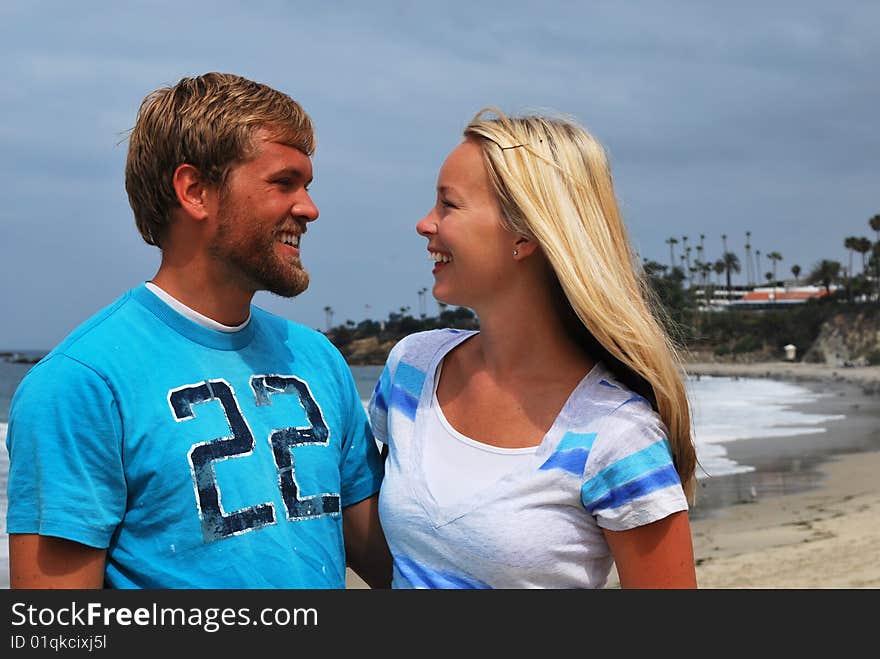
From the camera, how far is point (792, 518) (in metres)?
11.6

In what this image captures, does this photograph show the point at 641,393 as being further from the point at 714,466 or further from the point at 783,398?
the point at 783,398

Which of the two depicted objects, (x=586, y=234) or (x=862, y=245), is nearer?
(x=586, y=234)

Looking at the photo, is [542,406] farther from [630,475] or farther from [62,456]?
[62,456]

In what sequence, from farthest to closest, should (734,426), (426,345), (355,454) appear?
(734,426)
(426,345)
(355,454)

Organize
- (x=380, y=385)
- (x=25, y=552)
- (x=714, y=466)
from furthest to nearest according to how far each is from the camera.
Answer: (x=714, y=466) < (x=380, y=385) < (x=25, y=552)

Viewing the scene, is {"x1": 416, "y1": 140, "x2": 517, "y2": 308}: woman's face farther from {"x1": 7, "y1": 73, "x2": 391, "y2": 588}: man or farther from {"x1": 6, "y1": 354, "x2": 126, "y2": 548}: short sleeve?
{"x1": 6, "y1": 354, "x2": 126, "y2": 548}: short sleeve

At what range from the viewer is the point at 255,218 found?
2664 millimetres

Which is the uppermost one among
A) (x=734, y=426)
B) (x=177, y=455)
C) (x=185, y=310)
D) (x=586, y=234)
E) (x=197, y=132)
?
(x=197, y=132)

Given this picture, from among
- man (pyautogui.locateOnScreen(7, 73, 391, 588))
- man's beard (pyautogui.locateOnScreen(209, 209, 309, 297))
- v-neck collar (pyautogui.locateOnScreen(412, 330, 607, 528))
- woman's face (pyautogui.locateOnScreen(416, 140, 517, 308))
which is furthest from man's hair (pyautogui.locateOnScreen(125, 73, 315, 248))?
v-neck collar (pyautogui.locateOnScreen(412, 330, 607, 528))

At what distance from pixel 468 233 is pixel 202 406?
0.82 meters

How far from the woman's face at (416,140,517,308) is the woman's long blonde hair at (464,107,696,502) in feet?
0.14

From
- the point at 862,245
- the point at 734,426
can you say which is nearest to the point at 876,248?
the point at 862,245
